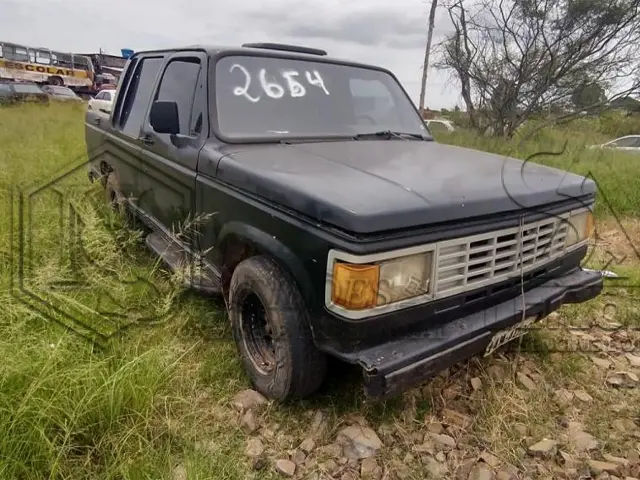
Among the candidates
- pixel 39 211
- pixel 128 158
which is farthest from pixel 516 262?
pixel 39 211

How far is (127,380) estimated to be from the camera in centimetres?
224

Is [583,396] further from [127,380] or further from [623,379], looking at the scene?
[127,380]

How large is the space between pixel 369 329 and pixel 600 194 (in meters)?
5.96

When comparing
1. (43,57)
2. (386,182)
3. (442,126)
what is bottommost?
(386,182)

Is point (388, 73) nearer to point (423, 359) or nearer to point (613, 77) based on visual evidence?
point (423, 359)

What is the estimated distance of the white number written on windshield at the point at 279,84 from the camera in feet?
9.57

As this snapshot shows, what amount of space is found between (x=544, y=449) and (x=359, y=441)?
0.88 metres

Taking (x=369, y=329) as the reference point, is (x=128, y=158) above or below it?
above

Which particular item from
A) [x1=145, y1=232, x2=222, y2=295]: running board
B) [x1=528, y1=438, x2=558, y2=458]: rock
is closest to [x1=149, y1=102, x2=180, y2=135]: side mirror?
[x1=145, y1=232, x2=222, y2=295]: running board

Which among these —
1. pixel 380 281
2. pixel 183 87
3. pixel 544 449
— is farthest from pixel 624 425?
pixel 183 87

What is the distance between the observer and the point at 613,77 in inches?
421

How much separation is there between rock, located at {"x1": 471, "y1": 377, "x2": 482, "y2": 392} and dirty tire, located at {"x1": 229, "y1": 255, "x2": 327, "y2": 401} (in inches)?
37.0

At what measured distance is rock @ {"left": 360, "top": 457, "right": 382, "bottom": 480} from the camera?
83.1 inches

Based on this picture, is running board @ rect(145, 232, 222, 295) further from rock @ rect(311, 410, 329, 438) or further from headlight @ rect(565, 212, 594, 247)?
headlight @ rect(565, 212, 594, 247)
